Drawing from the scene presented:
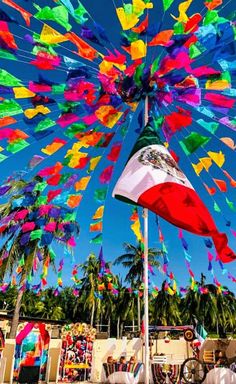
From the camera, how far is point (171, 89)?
597 cm

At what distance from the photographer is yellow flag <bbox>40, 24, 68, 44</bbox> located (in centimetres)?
502

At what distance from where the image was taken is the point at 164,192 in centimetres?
448

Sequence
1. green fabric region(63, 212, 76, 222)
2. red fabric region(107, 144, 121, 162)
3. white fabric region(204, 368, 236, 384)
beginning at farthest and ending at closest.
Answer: white fabric region(204, 368, 236, 384) → green fabric region(63, 212, 76, 222) → red fabric region(107, 144, 121, 162)

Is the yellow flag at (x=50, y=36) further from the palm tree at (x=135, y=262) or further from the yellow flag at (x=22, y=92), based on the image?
the palm tree at (x=135, y=262)

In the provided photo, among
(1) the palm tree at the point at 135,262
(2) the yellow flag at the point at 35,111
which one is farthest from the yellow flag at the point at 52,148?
(1) the palm tree at the point at 135,262

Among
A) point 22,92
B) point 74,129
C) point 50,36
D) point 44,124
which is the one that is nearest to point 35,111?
point 44,124

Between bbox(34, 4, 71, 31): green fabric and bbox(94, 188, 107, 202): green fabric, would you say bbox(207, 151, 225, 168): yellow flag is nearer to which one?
bbox(94, 188, 107, 202): green fabric

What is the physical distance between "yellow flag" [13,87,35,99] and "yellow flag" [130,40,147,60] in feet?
5.50

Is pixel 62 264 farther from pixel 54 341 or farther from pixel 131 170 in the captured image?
pixel 131 170

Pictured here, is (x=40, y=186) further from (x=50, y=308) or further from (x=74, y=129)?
(x=50, y=308)

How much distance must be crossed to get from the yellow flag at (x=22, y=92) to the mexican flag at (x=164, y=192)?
205 cm

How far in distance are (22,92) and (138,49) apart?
6.12ft

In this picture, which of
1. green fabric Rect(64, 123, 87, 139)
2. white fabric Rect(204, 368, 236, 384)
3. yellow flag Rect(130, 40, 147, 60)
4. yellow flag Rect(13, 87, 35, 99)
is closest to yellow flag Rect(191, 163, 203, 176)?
green fabric Rect(64, 123, 87, 139)

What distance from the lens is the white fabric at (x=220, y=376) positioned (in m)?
9.47
